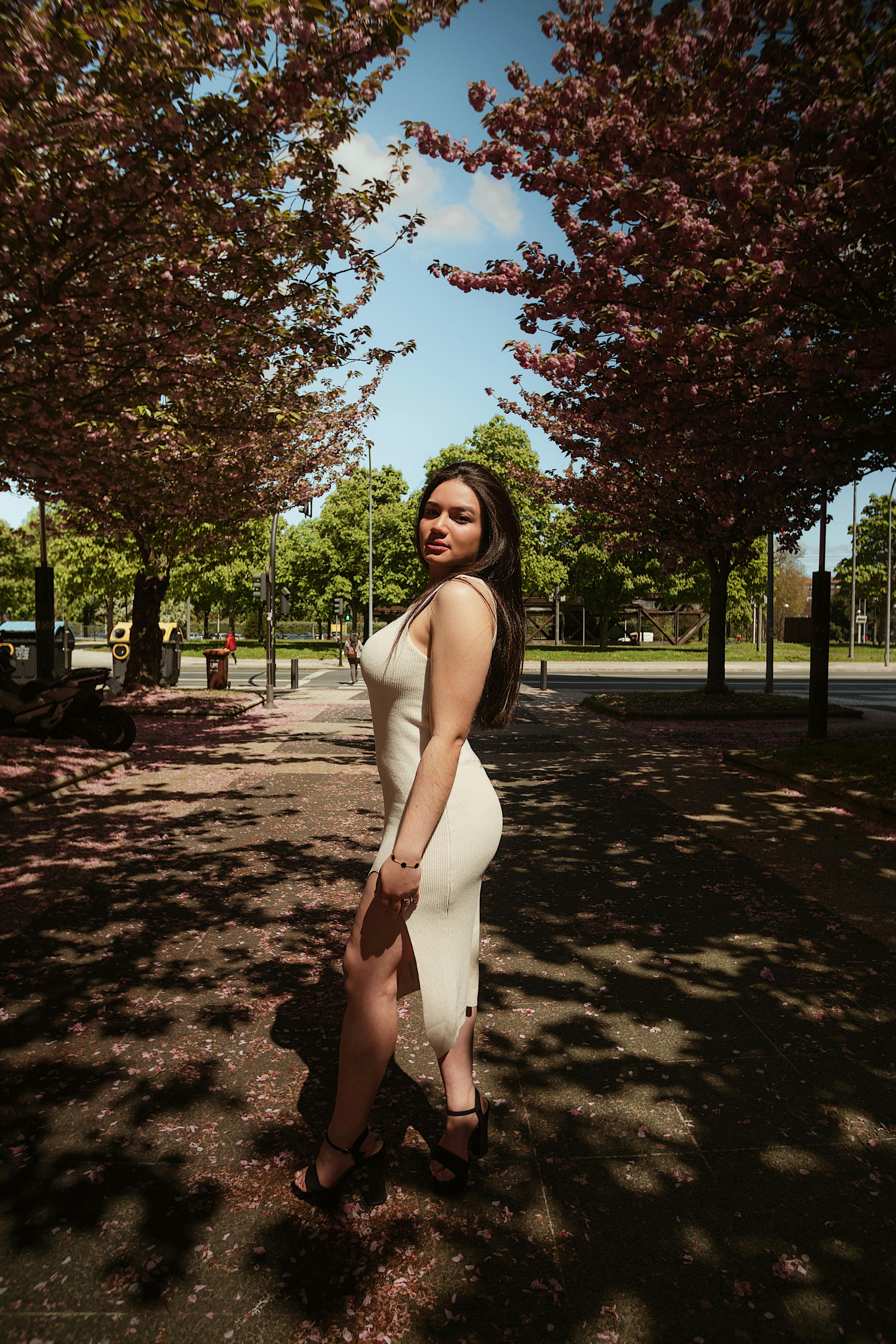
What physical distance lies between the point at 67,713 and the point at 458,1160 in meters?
10.5

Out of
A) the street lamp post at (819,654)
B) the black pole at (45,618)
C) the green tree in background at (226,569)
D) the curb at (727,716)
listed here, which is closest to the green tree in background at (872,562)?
the green tree in background at (226,569)

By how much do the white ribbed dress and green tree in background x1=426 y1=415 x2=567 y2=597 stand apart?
45.2 metres

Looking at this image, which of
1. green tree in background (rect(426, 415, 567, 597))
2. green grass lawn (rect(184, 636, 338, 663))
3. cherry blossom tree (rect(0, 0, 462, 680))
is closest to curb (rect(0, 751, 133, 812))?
cherry blossom tree (rect(0, 0, 462, 680))

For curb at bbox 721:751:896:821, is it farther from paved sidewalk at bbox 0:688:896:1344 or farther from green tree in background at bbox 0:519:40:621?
green tree in background at bbox 0:519:40:621

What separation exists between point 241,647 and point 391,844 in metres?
58.3

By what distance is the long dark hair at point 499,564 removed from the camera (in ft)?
8.35

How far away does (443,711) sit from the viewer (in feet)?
7.47

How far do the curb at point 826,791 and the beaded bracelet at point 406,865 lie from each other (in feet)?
21.9

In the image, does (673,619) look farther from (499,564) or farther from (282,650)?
(499,564)

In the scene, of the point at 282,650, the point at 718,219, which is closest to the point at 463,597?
the point at 718,219

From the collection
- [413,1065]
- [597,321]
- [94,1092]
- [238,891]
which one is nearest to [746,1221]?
[413,1065]

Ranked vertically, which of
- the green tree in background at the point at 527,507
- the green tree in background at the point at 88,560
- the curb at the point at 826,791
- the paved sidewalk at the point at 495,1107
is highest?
the green tree in background at the point at 527,507

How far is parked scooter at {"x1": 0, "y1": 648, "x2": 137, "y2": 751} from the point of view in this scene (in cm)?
1159

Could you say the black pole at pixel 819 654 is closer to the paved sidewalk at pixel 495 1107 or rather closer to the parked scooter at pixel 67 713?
the paved sidewalk at pixel 495 1107
